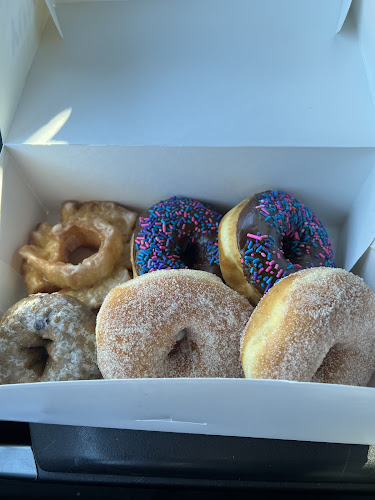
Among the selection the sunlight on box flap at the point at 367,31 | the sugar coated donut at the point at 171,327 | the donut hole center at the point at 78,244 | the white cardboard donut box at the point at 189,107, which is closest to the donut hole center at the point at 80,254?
the donut hole center at the point at 78,244

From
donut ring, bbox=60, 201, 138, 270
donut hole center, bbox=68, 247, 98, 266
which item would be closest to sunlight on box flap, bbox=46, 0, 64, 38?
donut ring, bbox=60, 201, 138, 270

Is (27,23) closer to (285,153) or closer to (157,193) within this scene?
(157,193)

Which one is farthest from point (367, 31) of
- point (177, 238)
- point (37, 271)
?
point (37, 271)

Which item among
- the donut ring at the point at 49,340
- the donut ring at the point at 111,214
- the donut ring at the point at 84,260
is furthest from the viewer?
the donut ring at the point at 111,214

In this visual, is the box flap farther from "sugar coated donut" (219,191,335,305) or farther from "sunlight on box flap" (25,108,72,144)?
"sugar coated donut" (219,191,335,305)

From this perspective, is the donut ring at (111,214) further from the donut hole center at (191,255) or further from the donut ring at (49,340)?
the donut ring at (49,340)

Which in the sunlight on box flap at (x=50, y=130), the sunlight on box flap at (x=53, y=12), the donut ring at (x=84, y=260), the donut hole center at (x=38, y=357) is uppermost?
the sunlight on box flap at (x=53, y=12)

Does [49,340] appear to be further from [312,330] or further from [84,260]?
[312,330]
